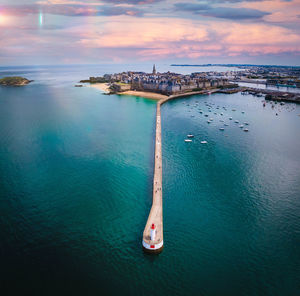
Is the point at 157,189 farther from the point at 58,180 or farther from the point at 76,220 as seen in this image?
the point at 58,180

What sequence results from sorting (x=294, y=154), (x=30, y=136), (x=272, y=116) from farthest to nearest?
(x=272, y=116)
(x=30, y=136)
(x=294, y=154)

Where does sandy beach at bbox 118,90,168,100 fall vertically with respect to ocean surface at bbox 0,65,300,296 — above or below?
above

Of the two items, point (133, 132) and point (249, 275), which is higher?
point (133, 132)

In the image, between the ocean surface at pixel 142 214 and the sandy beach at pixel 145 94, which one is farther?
the sandy beach at pixel 145 94

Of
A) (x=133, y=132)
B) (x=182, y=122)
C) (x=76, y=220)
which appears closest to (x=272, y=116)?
(x=182, y=122)

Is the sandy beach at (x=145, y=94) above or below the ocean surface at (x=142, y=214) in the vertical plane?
above

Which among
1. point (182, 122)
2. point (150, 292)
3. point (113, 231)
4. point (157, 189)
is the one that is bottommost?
point (150, 292)

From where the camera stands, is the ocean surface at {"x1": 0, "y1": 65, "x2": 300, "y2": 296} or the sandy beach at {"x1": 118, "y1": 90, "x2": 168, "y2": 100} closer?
Answer: the ocean surface at {"x1": 0, "y1": 65, "x2": 300, "y2": 296}

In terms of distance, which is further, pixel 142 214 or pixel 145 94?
pixel 145 94
